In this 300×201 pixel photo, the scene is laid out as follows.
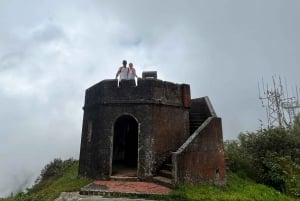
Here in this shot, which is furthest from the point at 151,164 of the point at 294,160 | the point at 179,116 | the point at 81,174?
the point at 294,160

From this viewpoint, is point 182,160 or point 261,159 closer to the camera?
point 182,160

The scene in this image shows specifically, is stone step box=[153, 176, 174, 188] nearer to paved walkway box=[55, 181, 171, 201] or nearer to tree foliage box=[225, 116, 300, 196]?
paved walkway box=[55, 181, 171, 201]

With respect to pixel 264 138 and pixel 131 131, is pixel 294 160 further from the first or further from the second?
pixel 131 131

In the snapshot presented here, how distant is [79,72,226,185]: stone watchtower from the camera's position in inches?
407

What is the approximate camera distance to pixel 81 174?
38.9 ft

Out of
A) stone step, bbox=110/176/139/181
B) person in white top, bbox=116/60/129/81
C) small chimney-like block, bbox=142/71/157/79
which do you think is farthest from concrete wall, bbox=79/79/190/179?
small chimney-like block, bbox=142/71/157/79

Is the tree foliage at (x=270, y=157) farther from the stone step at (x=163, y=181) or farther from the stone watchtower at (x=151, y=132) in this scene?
the stone step at (x=163, y=181)

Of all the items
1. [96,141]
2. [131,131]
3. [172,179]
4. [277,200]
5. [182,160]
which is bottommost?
[277,200]

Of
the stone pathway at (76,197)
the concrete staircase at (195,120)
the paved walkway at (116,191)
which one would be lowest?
the stone pathway at (76,197)

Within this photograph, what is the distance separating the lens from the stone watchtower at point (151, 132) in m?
10.3

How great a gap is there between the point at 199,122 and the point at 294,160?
5.74m

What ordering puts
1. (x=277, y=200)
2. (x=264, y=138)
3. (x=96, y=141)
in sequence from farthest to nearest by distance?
(x=264, y=138) < (x=96, y=141) < (x=277, y=200)


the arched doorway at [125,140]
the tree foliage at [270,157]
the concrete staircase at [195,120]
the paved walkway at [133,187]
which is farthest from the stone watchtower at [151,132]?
the tree foliage at [270,157]

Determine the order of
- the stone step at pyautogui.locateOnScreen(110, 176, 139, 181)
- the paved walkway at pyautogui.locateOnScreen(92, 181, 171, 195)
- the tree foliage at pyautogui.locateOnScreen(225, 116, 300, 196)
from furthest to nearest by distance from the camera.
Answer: the tree foliage at pyautogui.locateOnScreen(225, 116, 300, 196) < the stone step at pyautogui.locateOnScreen(110, 176, 139, 181) < the paved walkway at pyautogui.locateOnScreen(92, 181, 171, 195)
